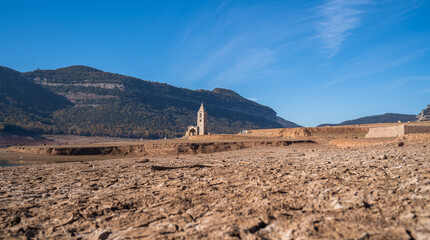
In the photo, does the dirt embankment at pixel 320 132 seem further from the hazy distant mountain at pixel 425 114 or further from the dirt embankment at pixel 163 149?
the hazy distant mountain at pixel 425 114

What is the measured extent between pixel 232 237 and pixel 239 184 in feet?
8.39

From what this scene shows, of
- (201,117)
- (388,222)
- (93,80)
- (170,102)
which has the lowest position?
(388,222)

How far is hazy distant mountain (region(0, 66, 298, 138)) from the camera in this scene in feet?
283

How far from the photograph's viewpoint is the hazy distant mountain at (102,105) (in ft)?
283

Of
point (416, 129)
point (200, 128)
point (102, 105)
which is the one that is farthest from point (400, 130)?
point (102, 105)

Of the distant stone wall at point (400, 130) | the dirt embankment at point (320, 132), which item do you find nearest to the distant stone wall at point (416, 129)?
the distant stone wall at point (400, 130)

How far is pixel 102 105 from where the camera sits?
11012 cm

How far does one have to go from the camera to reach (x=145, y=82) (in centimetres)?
14275

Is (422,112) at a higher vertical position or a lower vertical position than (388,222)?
higher

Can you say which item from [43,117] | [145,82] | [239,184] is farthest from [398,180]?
[145,82]

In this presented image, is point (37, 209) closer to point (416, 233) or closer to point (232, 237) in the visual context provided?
point (232, 237)

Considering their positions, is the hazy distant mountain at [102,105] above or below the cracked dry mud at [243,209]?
above

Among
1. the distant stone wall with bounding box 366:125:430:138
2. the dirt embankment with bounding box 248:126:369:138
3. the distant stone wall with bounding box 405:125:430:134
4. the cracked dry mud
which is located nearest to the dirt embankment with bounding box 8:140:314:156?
the distant stone wall with bounding box 366:125:430:138

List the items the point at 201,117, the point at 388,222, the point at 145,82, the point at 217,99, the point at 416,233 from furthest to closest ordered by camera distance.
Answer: the point at 217,99 → the point at 145,82 → the point at 201,117 → the point at 388,222 → the point at 416,233
